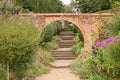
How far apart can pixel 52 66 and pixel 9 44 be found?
5396mm

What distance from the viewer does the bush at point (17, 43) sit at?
20.9 feet

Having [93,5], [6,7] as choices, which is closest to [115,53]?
[6,7]

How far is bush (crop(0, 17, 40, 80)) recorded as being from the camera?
6.36 meters

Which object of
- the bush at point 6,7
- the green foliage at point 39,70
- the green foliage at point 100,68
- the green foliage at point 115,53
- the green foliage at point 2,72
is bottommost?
the green foliage at point 39,70

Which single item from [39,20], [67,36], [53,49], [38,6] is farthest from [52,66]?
[67,36]

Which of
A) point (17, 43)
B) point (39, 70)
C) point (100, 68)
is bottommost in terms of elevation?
point (39, 70)

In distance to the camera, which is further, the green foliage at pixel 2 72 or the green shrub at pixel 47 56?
the green shrub at pixel 47 56

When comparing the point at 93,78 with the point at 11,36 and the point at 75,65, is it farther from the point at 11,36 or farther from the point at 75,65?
the point at 75,65

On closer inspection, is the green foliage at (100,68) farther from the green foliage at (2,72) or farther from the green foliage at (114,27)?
the green foliage at (2,72)

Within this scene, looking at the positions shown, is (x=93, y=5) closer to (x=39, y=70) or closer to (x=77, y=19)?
(x=77, y=19)

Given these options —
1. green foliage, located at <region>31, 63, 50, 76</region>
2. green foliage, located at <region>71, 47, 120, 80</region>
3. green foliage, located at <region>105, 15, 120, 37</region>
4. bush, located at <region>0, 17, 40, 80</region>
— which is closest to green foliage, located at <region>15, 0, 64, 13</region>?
green foliage, located at <region>31, 63, 50, 76</region>

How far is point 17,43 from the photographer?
6438 mm

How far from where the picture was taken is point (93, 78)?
584 cm

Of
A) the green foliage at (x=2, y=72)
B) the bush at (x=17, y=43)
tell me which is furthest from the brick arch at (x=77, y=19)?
the green foliage at (x=2, y=72)
